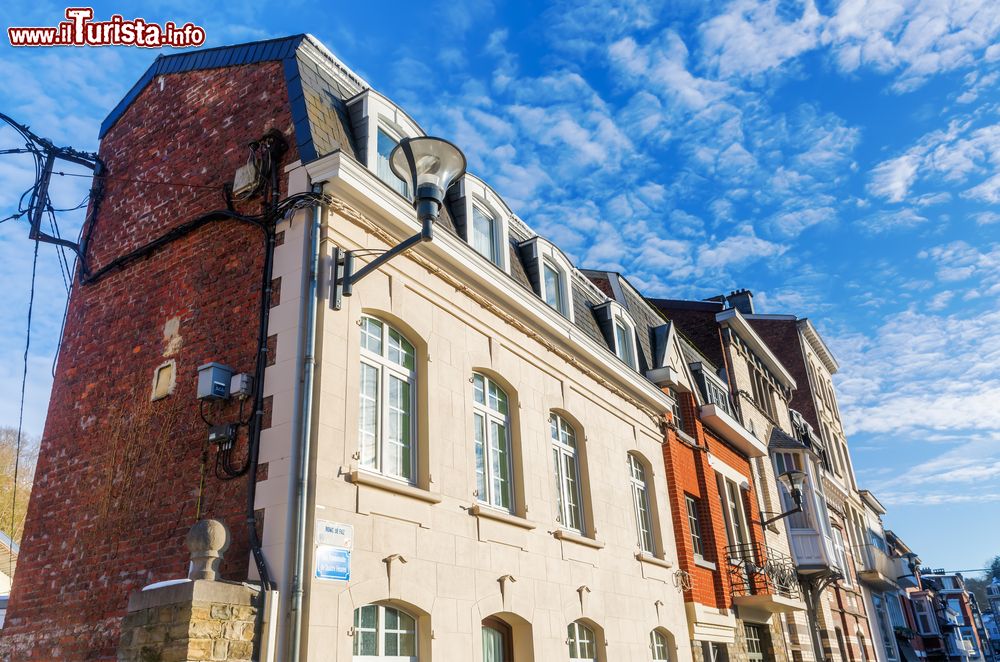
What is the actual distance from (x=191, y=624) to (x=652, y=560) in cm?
947

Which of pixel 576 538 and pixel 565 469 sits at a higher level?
pixel 565 469

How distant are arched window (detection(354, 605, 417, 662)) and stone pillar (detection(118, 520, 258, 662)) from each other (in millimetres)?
1324

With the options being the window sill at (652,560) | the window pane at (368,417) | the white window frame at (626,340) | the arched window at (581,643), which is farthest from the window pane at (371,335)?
the white window frame at (626,340)

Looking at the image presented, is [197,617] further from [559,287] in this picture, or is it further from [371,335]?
[559,287]

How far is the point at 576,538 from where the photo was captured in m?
11.5

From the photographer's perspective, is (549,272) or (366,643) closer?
(366,643)

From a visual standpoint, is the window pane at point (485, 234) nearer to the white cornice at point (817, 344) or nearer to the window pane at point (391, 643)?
the window pane at point (391, 643)

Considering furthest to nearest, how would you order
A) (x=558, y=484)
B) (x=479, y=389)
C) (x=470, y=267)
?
(x=558, y=484), (x=479, y=389), (x=470, y=267)

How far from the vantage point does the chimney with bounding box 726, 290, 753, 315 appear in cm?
3747

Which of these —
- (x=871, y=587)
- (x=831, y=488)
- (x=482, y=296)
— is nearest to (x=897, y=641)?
(x=871, y=587)

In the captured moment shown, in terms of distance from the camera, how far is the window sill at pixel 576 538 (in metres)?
11.2

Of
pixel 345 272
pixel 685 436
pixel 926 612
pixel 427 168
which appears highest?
pixel 685 436

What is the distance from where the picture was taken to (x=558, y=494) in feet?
39.6

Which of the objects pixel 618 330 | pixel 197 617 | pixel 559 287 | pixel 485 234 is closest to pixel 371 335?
pixel 485 234
